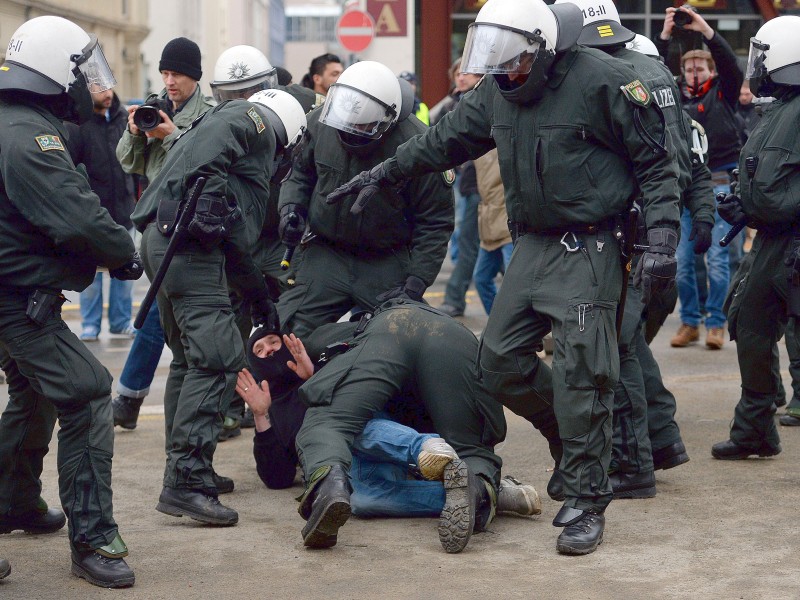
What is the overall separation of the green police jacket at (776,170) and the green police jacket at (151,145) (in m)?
2.88

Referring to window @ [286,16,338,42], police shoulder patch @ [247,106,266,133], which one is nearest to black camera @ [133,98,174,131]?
police shoulder patch @ [247,106,266,133]

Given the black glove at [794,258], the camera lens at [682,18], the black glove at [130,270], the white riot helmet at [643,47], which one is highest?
the camera lens at [682,18]

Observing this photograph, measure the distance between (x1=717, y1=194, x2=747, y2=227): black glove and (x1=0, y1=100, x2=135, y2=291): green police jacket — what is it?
2833 mm

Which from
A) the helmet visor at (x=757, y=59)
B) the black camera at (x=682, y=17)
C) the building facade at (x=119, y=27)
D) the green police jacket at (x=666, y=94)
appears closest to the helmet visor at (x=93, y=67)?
the green police jacket at (x=666, y=94)

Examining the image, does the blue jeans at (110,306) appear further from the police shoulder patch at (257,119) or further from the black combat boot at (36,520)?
the black combat boot at (36,520)

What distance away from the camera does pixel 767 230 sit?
586 centimetres

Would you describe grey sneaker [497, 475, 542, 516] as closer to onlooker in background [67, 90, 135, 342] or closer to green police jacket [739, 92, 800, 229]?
green police jacket [739, 92, 800, 229]

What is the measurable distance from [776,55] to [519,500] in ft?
7.63

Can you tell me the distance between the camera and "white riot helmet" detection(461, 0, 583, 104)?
4652 mm

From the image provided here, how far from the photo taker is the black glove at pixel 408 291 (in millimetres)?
5930

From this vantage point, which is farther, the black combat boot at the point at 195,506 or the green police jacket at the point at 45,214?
the black combat boot at the point at 195,506

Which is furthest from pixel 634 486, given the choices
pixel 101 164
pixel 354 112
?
pixel 101 164

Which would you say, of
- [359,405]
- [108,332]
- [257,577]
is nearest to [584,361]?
[359,405]

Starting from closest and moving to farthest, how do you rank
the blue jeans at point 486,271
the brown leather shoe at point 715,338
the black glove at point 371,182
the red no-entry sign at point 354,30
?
the black glove at point 371,182
the brown leather shoe at point 715,338
the blue jeans at point 486,271
the red no-entry sign at point 354,30
